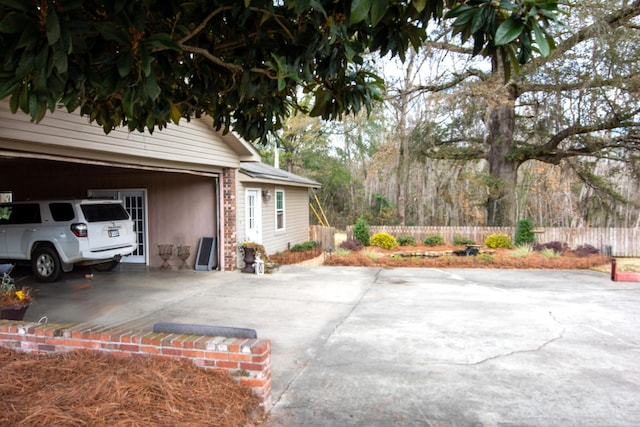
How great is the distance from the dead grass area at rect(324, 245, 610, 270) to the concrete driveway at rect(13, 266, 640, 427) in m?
1.10

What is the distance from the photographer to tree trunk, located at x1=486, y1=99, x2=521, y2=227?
662 inches

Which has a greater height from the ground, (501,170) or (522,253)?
(501,170)

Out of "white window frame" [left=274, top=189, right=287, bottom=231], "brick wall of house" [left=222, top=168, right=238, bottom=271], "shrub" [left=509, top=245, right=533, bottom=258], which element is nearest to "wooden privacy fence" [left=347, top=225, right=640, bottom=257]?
"shrub" [left=509, top=245, right=533, bottom=258]

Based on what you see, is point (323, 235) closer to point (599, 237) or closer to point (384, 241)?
point (384, 241)

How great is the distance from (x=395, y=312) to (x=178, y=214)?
24.2ft

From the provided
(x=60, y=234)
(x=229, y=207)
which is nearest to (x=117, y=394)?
(x=60, y=234)

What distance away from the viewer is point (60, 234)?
9570 millimetres

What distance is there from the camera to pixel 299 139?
1124 inches

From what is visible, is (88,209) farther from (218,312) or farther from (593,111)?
(593,111)

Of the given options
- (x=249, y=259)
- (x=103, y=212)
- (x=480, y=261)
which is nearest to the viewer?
(x=103, y=212)

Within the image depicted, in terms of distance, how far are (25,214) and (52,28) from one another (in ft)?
31.2

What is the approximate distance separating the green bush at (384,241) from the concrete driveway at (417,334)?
4.26m

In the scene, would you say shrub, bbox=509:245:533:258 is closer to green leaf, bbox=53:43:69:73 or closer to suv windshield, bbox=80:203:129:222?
suv windshield, bbox=80:203:129:222

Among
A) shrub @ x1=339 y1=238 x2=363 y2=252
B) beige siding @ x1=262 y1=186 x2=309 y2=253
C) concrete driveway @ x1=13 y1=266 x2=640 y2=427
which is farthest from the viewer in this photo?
shrub @ x1=339 y1=238 x2=363 y2=252
